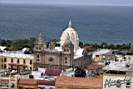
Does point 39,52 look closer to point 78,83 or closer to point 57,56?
point 57,56

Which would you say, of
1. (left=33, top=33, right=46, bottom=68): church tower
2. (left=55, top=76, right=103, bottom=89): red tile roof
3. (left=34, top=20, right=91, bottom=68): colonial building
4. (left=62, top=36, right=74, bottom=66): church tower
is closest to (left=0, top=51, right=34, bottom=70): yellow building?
(left=33, top=33, right=46, bottom=68): church tower

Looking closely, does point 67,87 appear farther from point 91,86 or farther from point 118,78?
point 118,78

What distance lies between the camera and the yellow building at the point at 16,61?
4266cm

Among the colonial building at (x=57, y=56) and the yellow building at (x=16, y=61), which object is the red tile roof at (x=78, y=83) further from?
the yellow building at (x=16, y=61)

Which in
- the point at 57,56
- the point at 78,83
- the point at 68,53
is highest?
the point at 68,53

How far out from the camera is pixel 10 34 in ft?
290

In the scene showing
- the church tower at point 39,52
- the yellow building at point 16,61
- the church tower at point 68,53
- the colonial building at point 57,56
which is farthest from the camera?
the yellow building at point 16,61

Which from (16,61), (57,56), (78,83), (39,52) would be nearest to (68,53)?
(57,56)

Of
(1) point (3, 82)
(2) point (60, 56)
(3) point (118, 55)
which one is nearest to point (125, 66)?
(1) point (3, 82)

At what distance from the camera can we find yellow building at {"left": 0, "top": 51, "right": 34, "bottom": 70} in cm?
4266

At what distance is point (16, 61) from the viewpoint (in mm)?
43031

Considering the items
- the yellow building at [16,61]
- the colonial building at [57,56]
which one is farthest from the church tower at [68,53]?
the yellow building at [16,61]

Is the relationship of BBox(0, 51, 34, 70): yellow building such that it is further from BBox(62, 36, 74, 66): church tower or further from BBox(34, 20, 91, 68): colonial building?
BBox(62, 36, 74, 66): church tower

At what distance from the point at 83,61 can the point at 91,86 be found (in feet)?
53.0
